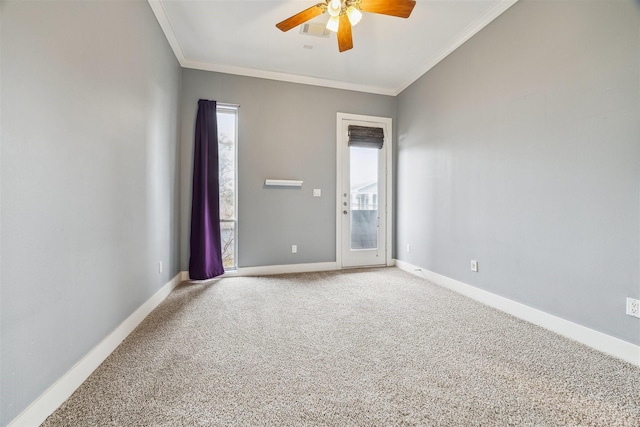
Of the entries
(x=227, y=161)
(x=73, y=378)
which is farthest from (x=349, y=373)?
(x=227, y=161)

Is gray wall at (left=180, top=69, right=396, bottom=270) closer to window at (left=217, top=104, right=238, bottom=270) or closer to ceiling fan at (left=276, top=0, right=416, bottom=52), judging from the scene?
window at (left=217, top=104, right=238, bottom=270)

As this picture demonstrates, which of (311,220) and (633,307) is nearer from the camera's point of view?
(633,307)

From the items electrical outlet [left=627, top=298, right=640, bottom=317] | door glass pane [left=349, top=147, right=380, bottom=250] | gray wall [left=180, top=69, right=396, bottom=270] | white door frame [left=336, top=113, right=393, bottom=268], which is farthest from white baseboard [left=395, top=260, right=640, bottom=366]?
gray wall [left=180, top=69, right=396, bottom=270]

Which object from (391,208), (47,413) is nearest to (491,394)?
(47,413)

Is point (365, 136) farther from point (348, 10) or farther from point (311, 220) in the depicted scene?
point (348, 10)

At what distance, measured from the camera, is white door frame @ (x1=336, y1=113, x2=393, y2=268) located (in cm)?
381

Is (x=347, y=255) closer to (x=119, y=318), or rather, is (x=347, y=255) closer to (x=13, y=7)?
(x=119, y=318)

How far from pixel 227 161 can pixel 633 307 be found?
12.7 ft

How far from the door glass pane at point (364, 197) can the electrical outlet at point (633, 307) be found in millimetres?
2651

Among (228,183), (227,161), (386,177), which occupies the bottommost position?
(228,183)

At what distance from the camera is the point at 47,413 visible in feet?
3.67

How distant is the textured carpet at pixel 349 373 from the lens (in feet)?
3.74

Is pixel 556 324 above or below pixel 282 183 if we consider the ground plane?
below

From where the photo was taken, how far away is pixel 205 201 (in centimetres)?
320
